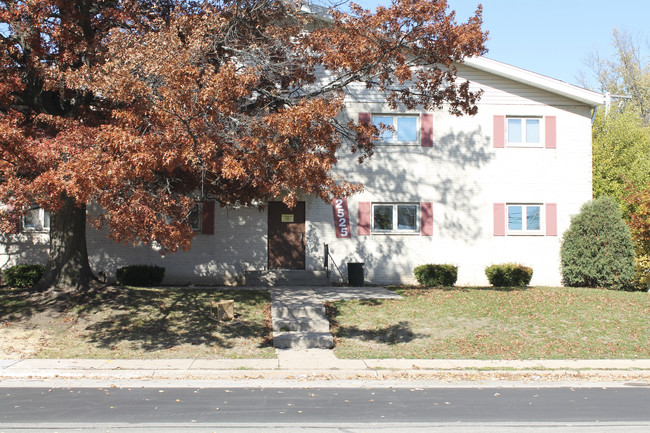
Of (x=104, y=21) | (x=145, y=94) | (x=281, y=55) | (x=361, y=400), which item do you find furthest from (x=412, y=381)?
(x=104, y=21)

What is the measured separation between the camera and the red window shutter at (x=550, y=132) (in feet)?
62.9

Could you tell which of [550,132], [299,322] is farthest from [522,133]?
[299,322]

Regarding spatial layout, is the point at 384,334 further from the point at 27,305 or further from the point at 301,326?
the point at 27,305

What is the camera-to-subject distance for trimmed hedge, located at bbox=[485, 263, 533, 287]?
717 inches

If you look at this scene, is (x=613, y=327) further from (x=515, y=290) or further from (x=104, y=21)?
(x=104, y=21)

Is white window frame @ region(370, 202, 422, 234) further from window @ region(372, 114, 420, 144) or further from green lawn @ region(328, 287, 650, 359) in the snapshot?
green lawn @ region(328, 287, 650, 359)

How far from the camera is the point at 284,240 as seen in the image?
18766 mm

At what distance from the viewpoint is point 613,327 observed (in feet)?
41.3

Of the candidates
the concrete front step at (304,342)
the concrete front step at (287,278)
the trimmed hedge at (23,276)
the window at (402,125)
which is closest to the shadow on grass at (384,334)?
the concrete front step at (304,342)

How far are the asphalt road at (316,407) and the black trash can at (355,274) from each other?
9.18 meters

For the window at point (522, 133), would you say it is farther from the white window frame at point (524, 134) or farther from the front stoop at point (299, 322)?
the front stoop at point (299, 322)

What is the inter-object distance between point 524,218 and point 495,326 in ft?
25.0

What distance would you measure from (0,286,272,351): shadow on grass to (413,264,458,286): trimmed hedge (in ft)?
19.5

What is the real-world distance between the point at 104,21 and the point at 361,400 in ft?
31.7
